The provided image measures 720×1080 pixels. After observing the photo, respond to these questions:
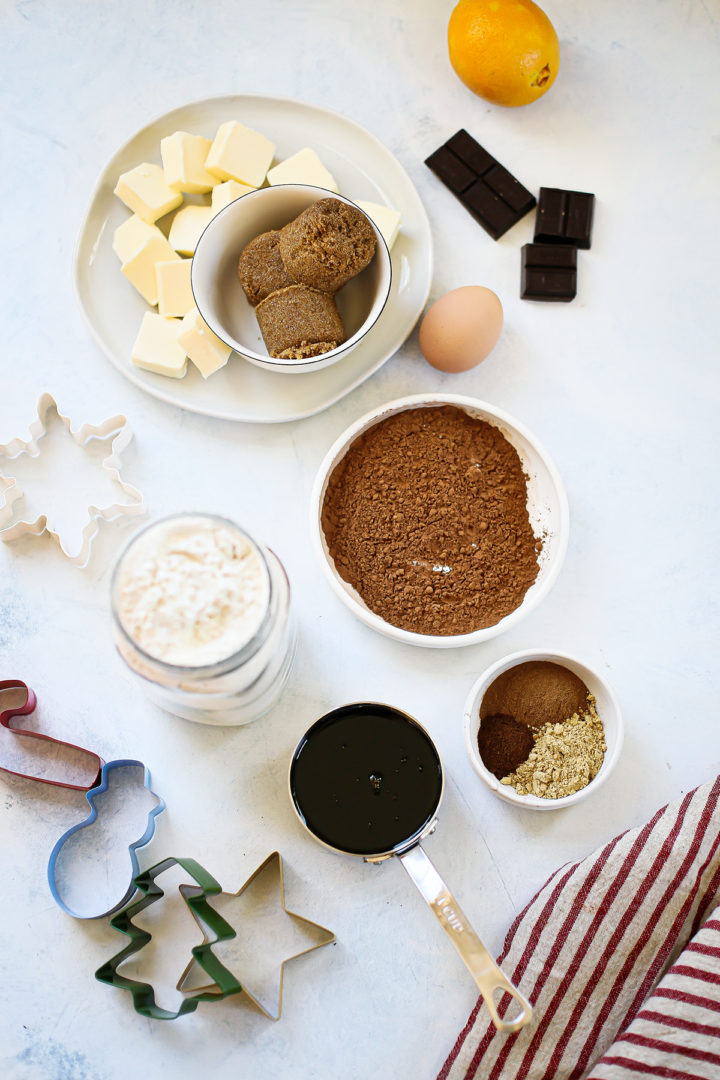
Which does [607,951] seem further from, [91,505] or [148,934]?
[91,505]

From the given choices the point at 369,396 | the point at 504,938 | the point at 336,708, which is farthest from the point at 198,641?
the point at 504,938

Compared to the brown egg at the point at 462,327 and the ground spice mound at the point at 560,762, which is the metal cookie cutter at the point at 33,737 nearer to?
the ground spice mound at the point at 560,762

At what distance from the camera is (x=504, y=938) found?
1054 millimetres

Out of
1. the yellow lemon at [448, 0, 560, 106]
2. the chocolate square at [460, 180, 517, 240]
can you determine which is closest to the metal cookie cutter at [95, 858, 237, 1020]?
the chocolate square at [460, 180, 517, 240]

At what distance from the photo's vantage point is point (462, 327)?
3.47ft

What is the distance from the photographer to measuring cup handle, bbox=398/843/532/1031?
87 cm

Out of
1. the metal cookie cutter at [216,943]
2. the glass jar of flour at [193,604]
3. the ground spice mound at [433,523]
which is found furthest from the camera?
the ground spice mound at [433,523]

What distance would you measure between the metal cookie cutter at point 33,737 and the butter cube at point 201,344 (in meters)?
0.52

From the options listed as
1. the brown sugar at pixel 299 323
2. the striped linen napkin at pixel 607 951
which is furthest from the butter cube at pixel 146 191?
the striped linen napkin at pixel 607 951

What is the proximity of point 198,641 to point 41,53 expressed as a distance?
974mm

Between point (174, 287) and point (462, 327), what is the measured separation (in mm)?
411

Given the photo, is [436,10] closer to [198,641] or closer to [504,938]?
[198,641]

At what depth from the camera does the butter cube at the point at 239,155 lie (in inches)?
42.9

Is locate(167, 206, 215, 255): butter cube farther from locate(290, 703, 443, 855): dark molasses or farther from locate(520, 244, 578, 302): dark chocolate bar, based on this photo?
locate(290, 703, 443, 855): dark molasses
